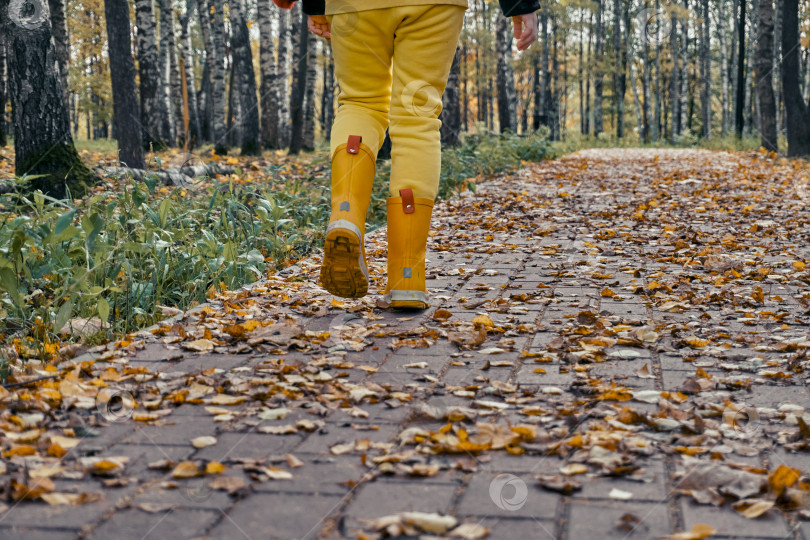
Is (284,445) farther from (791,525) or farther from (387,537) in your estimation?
(791,525)

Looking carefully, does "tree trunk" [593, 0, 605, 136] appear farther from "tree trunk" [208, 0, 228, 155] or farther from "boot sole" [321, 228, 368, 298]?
"boot sole" [321, 228, 368, 298]

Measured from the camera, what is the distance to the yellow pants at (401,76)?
10.9 feet

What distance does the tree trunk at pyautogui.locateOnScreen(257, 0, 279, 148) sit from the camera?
18.1m

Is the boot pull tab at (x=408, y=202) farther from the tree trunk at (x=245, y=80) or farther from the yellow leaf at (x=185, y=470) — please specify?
the tree trunk at (x=245, y=80)

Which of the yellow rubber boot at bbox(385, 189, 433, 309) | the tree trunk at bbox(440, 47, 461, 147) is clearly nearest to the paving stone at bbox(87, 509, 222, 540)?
the yellow rubber boot at bbox(385, 189, 433, 309)

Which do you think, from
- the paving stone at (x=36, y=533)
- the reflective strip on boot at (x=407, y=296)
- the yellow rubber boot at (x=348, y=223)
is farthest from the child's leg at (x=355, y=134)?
the paving stone at (x=36, y=533)

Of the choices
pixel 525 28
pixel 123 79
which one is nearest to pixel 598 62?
pixel 123 79

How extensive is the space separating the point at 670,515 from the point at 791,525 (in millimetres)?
243

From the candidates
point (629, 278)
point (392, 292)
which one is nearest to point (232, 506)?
point (392, 292)

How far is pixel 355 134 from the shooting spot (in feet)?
11.3

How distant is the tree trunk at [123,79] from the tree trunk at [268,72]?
23.5ft

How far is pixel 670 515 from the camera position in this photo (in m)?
1.69

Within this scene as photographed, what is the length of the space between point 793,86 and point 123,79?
1390cm

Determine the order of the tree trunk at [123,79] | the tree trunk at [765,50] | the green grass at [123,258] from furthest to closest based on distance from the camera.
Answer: the tree trunk at [765,50]
the tree trunk at [123,79]
the green grass at [123,258]
